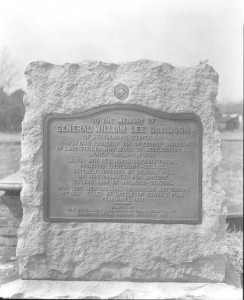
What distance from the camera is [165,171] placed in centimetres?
403

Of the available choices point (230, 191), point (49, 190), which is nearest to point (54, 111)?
point (49, 190)

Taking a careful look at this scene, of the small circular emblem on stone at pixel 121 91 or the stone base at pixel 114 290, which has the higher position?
the small circular emblem on stone at pixel 121 91

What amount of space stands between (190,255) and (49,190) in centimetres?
143

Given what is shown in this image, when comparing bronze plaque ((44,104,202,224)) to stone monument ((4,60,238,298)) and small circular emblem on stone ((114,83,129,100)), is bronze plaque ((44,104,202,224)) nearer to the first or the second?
stone monument ((4,60,238,298))

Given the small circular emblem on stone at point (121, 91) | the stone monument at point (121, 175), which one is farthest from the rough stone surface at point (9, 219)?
the small circular emblem on stone at point (121, 91)

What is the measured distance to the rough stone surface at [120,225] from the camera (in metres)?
3.91

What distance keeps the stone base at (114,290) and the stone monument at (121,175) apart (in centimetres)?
7

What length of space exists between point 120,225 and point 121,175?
0.46 metres

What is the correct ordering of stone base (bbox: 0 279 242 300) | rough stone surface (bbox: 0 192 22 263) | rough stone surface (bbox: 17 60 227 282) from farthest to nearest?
rough stone surface (bbox: 0 192 22 263), rough stone surface (bbox: 17 60 227 282), stone base (bbox: 0 279 242 300)

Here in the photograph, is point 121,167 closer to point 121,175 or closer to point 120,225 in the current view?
point 121,175

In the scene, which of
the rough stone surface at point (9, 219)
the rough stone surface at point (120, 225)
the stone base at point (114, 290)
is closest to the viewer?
the stone base at point (114, 290)

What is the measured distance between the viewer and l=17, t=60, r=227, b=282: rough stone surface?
3.91 m

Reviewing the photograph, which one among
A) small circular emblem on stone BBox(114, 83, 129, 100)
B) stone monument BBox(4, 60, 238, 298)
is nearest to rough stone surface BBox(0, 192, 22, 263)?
stone monument BBox(4, 60, 238, 298)

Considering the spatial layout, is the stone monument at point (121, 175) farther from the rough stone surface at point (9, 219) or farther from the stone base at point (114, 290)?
the rough stone surface at point (9, 219)
